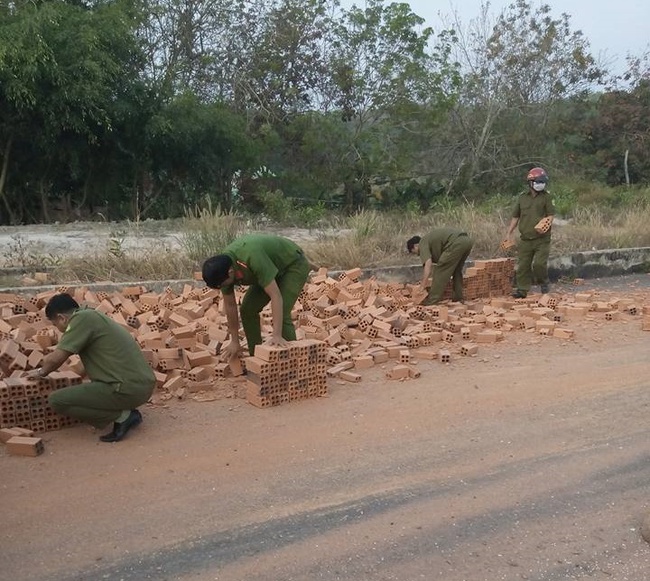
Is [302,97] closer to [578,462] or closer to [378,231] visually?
[378,231]

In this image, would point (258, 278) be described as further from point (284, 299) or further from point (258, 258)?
point (284, 299)

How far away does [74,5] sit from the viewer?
14.9m

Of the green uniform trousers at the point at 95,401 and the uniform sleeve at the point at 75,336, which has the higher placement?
the uniform sleeve at the point at 75,336

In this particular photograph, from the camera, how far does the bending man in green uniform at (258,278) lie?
5102 mm

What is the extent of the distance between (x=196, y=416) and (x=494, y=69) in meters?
19.4

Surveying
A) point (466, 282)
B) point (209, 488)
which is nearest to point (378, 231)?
point (466, 282)

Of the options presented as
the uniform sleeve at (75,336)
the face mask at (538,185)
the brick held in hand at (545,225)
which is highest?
the face mask at (538,185)

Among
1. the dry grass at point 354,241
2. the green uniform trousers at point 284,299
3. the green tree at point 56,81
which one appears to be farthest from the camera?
the green tree at point 56,81

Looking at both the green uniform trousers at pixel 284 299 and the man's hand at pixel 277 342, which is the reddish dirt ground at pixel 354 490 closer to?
the man's hand at pixel 277 342

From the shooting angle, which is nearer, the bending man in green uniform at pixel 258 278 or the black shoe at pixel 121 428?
the black shoe at pixel 121 428

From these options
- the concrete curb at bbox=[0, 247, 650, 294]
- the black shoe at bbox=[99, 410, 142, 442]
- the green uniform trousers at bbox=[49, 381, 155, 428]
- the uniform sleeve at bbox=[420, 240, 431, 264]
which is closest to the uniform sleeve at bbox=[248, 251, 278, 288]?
the green uniform trousers at bbox=[49, 381, 155, 428]

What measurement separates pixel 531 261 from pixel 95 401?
6905 mm

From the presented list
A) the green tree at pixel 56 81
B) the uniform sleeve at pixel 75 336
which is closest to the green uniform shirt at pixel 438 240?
the uniform sleeve at pixel 75 336

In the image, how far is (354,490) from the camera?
3.96 metres
